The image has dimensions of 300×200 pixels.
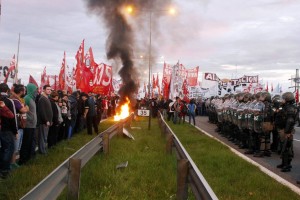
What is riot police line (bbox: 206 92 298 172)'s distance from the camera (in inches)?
400

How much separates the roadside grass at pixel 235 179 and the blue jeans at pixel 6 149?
12.3 feet

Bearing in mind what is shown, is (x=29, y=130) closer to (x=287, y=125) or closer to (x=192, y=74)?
(x=287, y=125)

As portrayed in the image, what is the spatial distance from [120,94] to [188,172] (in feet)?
98.5

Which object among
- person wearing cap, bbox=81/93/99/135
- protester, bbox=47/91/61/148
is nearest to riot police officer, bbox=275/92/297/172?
protester, bbox=47/91/61/148

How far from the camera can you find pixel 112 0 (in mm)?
29766

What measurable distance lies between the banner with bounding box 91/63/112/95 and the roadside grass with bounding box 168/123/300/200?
37.6 ft

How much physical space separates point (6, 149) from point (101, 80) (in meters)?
15.6

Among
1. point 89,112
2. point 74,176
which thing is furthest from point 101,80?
point 74,176

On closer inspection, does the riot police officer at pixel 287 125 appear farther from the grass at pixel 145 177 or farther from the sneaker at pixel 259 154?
the sneaker at pixel 259 154

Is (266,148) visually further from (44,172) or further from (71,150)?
(44,172)

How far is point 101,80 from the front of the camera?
23656 millimetres

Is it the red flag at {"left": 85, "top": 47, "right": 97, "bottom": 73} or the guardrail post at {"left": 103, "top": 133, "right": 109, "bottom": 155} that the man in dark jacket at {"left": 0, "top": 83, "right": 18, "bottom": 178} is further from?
the red flag at {"left": 85, "top": 47, "right": 97, "bottom": 73}

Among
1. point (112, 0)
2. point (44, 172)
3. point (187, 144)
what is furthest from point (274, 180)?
point (112, 0)

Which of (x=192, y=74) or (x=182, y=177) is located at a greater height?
(x=192, y=74)
